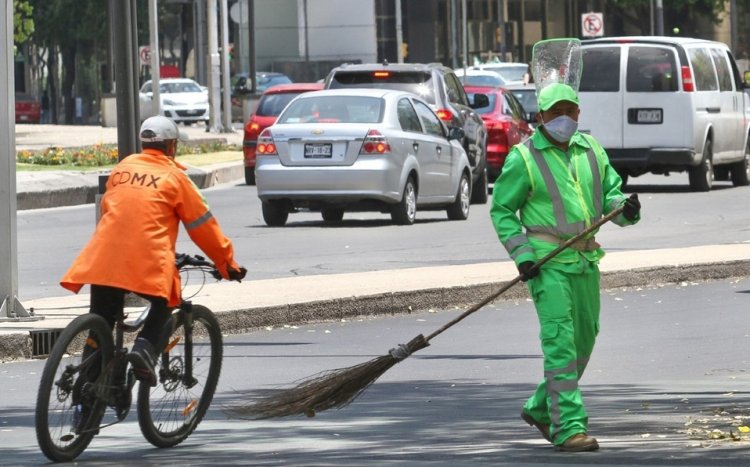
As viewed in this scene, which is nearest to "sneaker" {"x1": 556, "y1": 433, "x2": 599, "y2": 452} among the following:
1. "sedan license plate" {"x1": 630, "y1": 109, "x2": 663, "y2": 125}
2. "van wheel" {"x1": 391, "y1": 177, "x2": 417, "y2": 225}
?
"van wheel" {"x1": 391, "y1": 177, "x2": 417, "y2": 225}

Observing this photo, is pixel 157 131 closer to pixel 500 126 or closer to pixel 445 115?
pixel 445 115

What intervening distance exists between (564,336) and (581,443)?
1.50 ft

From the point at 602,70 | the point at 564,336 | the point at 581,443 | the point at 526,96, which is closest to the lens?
the point at 581,443

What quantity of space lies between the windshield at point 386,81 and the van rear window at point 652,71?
9.76 feet

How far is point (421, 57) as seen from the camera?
8575 centimetres

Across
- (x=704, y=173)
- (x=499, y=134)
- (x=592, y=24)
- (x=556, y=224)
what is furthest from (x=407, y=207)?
(x=592, y=24)

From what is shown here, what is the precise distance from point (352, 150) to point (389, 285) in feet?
21.2

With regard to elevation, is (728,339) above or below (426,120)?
below

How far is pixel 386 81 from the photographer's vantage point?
2483cm

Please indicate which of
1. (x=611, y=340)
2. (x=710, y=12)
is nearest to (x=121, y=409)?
(x=611, y=340)

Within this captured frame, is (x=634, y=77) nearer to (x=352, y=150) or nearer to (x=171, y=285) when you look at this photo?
(x=352, y=150)

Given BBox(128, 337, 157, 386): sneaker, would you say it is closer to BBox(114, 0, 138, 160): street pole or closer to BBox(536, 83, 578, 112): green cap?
BBox(536, 83, 578, 112): green cap

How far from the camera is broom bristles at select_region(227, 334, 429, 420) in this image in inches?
344

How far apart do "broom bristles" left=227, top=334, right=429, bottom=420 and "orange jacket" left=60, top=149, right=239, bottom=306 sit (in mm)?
778
